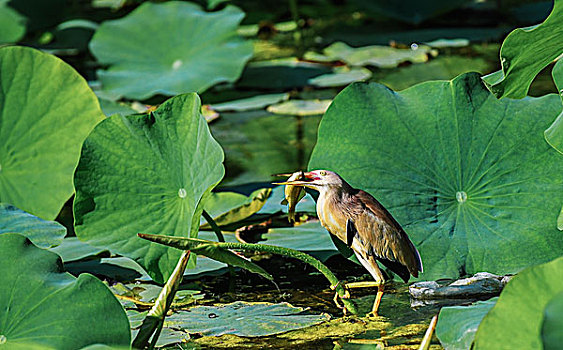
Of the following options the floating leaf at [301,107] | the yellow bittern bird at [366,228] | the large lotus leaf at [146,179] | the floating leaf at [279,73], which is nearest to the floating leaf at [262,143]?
the floating leaf at [301,107]

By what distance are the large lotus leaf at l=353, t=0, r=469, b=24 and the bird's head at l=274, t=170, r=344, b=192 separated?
2441 mm

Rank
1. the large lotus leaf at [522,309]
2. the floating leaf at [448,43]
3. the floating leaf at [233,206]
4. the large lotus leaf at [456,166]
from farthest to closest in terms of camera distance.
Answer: the floating leaf at [448,43] < the floating leaf at [233,206] < the large lotus leaf at [456,166] < the large lotus leaf at [522,309]

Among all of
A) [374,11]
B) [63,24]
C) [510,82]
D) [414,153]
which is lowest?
[63,24]

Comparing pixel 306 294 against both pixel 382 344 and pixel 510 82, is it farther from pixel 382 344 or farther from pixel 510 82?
pixel 510 82

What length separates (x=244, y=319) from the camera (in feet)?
3.57

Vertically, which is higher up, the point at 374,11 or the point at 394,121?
the point at 394,121

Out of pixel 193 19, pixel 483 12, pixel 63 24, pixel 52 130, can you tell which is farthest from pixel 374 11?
pixel 52 130

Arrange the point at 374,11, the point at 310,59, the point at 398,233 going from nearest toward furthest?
the point at 398,233 < the point at 310,59 < the point at 374,11

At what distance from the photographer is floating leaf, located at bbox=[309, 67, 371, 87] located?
273 cm

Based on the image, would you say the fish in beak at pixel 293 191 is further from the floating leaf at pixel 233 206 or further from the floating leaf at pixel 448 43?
the floating leaf at pixel 448 43

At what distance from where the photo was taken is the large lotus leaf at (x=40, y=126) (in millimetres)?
1521

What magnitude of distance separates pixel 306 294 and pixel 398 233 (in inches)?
7.8

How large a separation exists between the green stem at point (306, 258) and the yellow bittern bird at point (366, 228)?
0.05m

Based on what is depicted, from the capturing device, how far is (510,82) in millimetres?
1162
